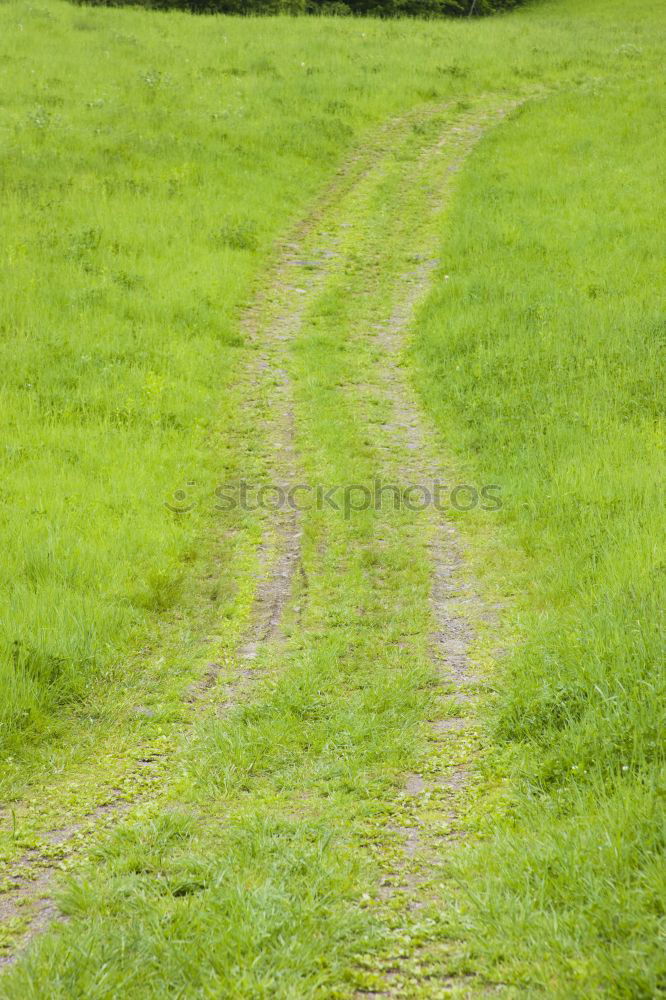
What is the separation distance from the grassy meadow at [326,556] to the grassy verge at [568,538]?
27 millimetres

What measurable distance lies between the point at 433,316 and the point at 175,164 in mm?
8074

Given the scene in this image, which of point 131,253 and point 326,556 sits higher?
point 131,253

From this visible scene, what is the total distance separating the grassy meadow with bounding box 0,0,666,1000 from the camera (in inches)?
155

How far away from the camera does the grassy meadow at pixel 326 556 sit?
394cm

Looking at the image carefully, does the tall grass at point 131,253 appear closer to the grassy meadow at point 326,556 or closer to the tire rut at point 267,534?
the grassy meadow at point 326,556

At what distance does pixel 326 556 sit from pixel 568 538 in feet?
6.92

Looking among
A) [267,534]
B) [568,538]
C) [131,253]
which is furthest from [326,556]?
[131,253]

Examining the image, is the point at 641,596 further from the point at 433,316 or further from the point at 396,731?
the point at 433,316

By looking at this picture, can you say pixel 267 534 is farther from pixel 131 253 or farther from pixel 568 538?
pixel 131 253

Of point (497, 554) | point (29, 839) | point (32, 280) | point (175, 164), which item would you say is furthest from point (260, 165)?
point (29, 839)

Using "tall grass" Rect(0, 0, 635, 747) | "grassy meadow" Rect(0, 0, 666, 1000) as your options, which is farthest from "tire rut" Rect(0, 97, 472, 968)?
"tall grass" Rect(0, 0, 635, 747)

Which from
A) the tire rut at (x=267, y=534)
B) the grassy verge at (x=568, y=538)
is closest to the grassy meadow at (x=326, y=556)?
the grassy verge at (x=568, y=538)

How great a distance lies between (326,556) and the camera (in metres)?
7.93

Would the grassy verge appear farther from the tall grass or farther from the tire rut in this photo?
the tall grass
